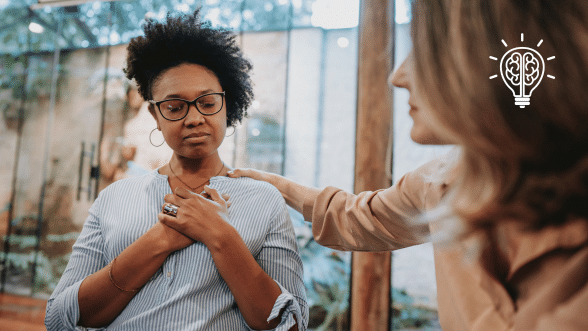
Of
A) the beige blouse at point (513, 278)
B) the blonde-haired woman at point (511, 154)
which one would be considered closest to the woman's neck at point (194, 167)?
the beige blouse at point (513, 278)

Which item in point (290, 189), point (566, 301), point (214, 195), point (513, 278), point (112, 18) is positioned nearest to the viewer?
point (566, 301)

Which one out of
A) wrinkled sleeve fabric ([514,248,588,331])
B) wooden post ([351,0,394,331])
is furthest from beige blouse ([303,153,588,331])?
wooden post ([351,0,394,331])

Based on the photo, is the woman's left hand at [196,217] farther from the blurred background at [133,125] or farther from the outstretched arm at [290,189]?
the blurred background at [133,125]

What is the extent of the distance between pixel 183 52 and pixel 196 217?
2.25 feet

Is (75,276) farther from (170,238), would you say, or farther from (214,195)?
(214,195)

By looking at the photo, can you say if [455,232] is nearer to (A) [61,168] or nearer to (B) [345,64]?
(B) [345,64]

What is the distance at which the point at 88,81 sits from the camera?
364 cm

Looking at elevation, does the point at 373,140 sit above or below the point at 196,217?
above

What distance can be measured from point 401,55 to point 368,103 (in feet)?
1.76

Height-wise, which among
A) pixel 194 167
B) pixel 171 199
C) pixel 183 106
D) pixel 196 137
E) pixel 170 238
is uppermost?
pixel 183 106

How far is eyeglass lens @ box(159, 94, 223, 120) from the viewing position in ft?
4.06

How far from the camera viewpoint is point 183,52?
4.41ft

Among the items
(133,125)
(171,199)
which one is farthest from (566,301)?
(133,125)

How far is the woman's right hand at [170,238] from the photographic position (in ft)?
3.52
